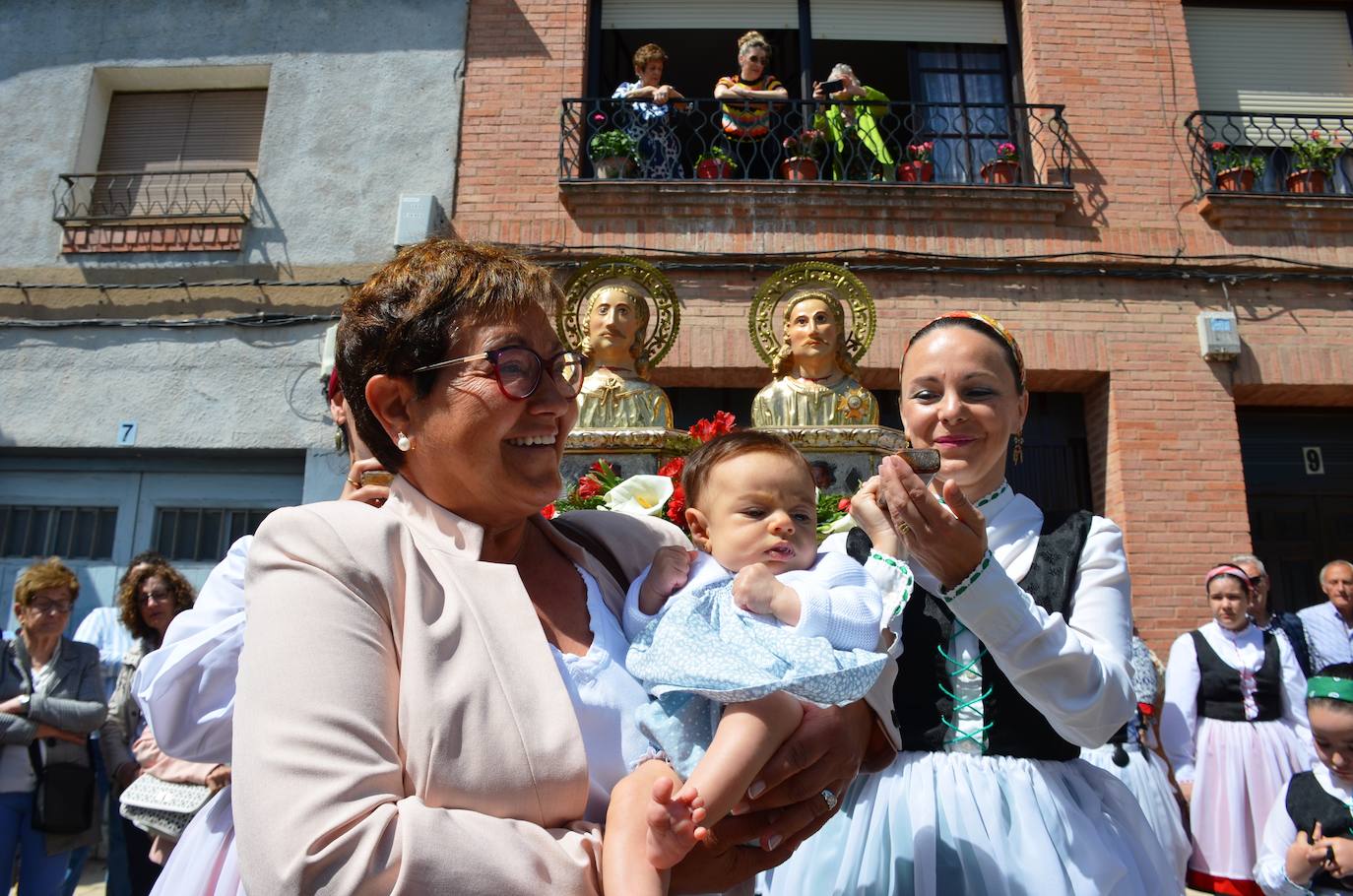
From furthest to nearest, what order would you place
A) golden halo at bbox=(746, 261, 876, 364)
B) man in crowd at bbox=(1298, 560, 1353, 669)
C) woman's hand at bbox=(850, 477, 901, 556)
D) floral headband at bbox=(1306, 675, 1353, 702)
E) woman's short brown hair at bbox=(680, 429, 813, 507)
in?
man in crowd at bbox=(1298, 560, 1353, 669) → golden halo at bbox=(746, 261, 876, 364) → floral headband at bbox=(1306, 675, 1353, 702) → woman's short brown hair at bbox=(680, 429, 813, 507) → woman's hand at bbox=(850, 477, 901, 556)

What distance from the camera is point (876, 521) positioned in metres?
1.79

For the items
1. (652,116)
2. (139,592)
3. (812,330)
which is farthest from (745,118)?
(139,592)

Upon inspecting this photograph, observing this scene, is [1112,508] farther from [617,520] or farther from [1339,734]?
[617,520]

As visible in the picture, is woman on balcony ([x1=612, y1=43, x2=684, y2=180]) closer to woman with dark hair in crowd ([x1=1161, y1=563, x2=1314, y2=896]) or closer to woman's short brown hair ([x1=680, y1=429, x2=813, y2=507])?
woman with dark hair in crowd ([x1=1161, y1=563, x2=1314, y2=896])

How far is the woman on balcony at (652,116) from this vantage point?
815 centimetres

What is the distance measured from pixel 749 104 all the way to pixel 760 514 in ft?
23.6

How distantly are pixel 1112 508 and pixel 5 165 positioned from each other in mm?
10151

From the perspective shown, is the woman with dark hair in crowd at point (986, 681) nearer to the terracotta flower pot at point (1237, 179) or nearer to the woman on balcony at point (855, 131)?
the woman on balcony at point (855, 131)

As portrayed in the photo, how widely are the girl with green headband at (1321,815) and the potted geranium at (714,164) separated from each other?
6114 mm

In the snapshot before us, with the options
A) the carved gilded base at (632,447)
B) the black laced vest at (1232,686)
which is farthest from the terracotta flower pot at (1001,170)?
the carved gilded base at (632,447)

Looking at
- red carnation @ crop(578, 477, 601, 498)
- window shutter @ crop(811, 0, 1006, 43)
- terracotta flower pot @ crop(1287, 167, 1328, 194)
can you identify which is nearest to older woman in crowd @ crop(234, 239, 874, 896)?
red carnation @ crop(578, 477, 601, 498)

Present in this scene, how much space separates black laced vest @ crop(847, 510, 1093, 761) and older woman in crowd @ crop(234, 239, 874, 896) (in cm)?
→ 31

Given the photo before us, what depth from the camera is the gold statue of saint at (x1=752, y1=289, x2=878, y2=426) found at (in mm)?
4066

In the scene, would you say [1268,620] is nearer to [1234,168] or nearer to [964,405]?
[1234,168]
